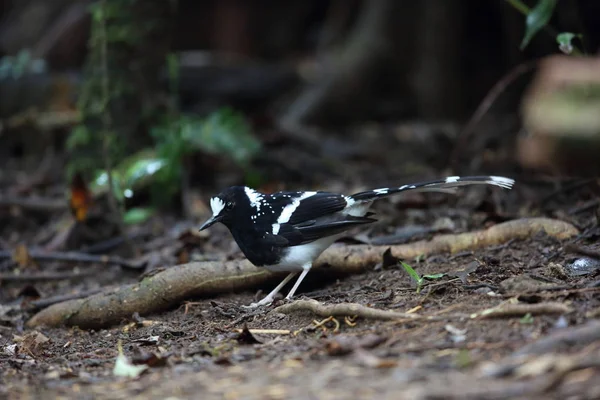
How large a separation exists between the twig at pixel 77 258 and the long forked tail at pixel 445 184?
1950 millimetres

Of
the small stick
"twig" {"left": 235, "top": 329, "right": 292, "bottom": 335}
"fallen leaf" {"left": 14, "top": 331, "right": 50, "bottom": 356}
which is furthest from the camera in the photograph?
the small stick

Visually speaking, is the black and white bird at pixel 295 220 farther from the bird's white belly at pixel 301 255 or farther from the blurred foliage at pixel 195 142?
the blurred foliage at pixel 195 142

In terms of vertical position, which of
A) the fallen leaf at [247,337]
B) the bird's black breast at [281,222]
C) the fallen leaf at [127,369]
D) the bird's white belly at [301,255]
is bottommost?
the fallen leaf at [247,337]

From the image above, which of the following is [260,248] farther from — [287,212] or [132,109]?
[132,109]

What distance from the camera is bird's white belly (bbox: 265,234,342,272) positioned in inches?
191

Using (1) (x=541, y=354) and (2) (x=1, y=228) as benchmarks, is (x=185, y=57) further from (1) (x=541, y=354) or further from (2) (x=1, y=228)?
(1) (x=541, y=354)

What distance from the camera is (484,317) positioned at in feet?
11.8

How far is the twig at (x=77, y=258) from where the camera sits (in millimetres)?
5957

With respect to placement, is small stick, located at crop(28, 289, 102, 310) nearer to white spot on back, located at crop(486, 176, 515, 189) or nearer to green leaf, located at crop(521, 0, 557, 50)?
white spot on back, located at crop(486, 176, 515, 189)

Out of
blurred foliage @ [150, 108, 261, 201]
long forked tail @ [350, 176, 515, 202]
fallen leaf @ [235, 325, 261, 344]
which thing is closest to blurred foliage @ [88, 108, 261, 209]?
blurred foliage @ [150, 108, 261, 201]

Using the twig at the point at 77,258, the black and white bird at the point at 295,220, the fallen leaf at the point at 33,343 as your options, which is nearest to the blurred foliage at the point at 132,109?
the twig at the point at 77,258

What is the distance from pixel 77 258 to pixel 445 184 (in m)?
3.02

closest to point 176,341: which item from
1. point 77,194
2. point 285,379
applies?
point 285,379

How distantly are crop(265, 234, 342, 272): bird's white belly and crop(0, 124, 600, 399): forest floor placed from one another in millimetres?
217
